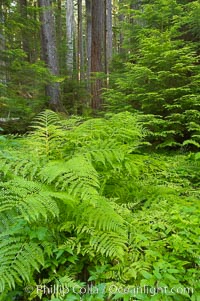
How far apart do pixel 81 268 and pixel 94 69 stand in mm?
6418

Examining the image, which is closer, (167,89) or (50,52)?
(167,89)

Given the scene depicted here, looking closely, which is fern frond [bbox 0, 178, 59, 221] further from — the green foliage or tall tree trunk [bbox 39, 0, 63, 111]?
tall tree trunk [bbox 39, 0, 63, 111]

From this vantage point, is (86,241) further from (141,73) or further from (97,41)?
(97,41)

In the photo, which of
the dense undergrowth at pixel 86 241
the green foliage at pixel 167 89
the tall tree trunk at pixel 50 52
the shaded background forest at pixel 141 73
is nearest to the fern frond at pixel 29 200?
the dense undergrowth at pixel 86 241

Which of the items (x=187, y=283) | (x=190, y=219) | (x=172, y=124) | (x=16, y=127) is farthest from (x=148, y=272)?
(x=16, y=127)

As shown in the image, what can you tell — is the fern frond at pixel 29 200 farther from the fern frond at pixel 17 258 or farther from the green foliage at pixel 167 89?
the green foliage at pixel 167 89

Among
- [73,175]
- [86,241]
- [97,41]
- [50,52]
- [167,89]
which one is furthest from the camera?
[50,52]

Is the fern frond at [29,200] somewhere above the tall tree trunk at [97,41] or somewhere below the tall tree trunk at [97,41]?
below

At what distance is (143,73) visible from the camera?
493cm

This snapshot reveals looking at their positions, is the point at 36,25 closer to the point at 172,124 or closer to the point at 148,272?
the point at 172,124

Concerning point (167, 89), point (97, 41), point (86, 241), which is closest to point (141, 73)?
point (167, 89)

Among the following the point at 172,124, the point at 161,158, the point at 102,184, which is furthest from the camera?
the point at 172,124

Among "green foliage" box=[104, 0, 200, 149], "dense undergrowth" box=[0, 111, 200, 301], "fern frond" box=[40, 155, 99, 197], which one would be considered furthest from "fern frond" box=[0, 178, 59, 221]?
"green foliage" box=[104, 0, 200, 149]

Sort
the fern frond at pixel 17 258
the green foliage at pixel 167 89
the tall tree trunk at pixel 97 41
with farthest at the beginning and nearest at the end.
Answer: the tall tree trunk at pixel 97 41 → the green foliage at pixel 167 89 → the fern frond at pixel 17 258
